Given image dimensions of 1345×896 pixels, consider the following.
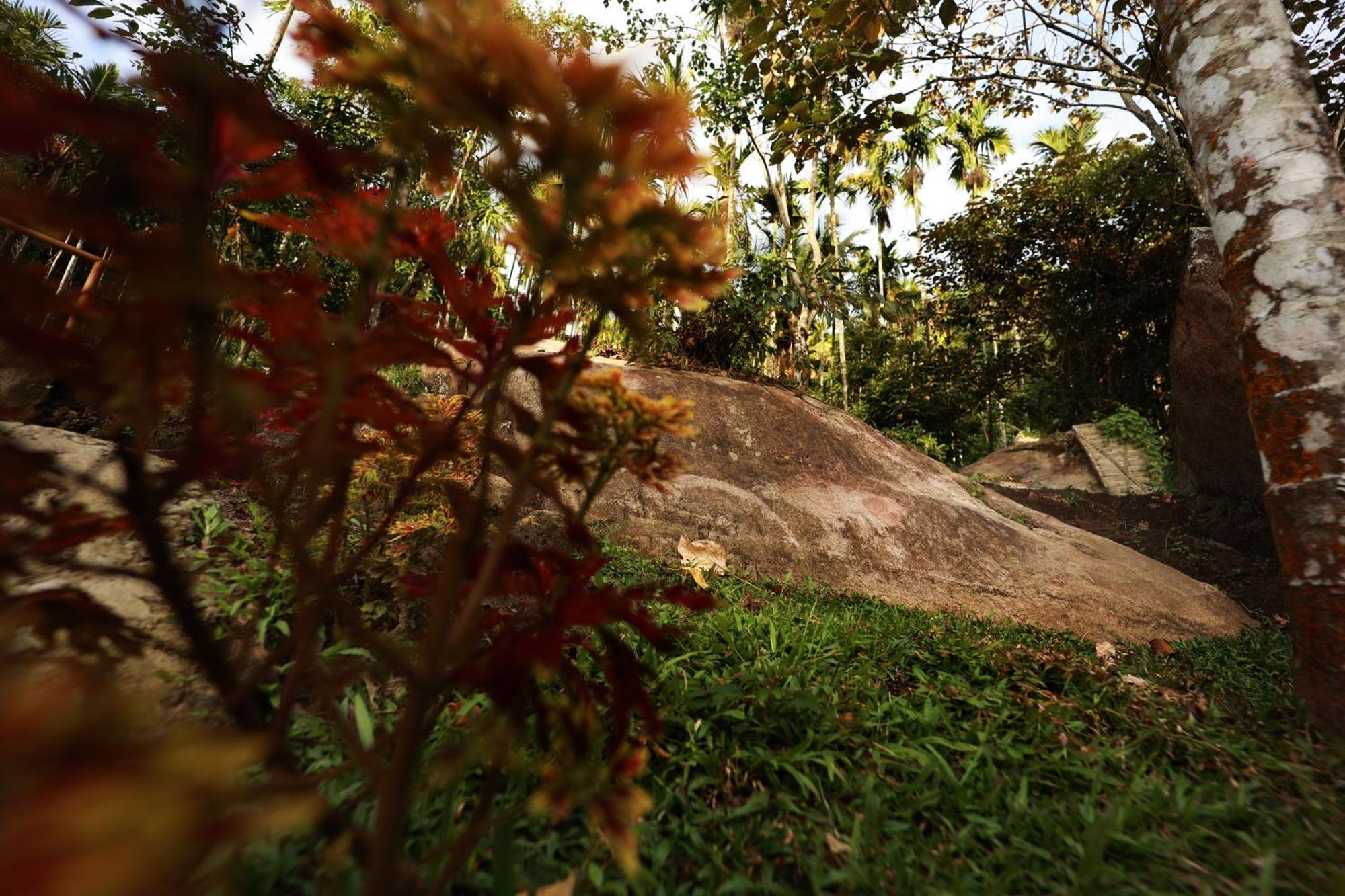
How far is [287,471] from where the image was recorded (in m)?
0.90

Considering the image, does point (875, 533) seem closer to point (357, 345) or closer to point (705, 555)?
point (705, 555)

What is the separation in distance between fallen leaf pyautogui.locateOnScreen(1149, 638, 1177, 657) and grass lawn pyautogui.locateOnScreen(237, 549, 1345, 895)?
474 mm

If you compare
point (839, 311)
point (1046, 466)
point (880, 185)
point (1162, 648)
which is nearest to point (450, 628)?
point (1162, 648)

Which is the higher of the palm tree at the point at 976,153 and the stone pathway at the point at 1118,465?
the palm tree at the point at 976,153

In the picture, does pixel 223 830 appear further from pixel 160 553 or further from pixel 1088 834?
pixel 1088 834

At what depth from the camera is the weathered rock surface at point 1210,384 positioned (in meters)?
5.18

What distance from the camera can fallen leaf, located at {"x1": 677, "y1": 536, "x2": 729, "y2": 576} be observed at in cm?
333

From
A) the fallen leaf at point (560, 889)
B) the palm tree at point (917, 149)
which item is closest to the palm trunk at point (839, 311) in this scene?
the palm tree at point (917, 149)

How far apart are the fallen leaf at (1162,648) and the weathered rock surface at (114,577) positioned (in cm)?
361

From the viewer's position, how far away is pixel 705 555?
11.3 ft

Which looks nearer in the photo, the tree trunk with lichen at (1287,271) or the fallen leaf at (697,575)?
the tree trunk with lichen at (1287,271)

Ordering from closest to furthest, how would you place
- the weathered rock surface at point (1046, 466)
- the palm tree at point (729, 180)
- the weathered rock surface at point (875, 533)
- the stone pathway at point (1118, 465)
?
the weathered rock surface at point (875, 533), the stone pathway at point (1118, 465), the weathered rock surface at point (1046, 466), the palm tree at point (729, 180)

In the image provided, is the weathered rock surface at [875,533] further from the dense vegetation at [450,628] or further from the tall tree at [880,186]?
the tall tree at [880,186]

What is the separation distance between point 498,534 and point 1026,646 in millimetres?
2350
